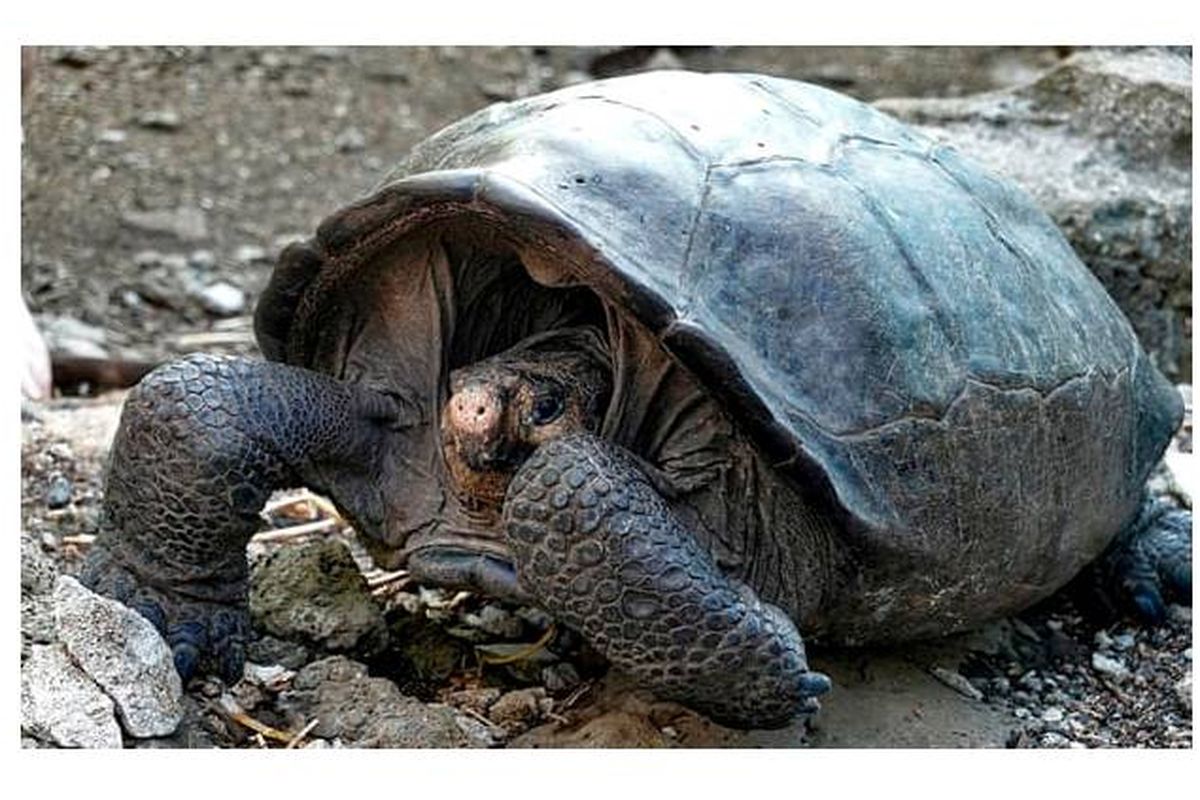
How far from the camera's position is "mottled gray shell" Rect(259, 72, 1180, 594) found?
3.02 meters

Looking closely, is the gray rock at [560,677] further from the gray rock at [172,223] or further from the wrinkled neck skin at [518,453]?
the gray rock at [172,223]

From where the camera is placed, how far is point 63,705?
2943 mm

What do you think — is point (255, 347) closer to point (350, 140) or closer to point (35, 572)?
point (350, 140)

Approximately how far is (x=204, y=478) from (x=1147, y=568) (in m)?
2.06

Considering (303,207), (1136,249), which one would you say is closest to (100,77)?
(303,207)

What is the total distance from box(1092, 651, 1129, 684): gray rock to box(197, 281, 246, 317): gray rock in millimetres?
3344

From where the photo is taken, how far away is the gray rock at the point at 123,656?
3.00 meters

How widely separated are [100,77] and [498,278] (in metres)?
4.85

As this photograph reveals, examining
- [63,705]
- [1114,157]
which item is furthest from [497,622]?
[1114,157]

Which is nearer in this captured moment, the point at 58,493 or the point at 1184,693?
the point at 1184,693

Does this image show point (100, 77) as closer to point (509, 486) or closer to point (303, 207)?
point (303, 207)

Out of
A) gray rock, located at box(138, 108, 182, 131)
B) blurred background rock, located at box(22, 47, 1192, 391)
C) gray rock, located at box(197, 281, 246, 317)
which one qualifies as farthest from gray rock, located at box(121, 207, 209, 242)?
gray rock, located at box(138, 108, 182, 131)

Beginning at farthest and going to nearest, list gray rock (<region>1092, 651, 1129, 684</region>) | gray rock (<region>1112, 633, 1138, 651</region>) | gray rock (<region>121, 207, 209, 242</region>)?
gray rock (<region>121, 207, 209, 242</region>)
gray rock (<region>1112, 633, 1138, 651</region>)
gray rock (<region>1092, 651, 1129, 684</region>)

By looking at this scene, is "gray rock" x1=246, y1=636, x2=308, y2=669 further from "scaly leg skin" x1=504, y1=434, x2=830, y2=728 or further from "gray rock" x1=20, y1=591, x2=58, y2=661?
"scaly leg skin" x1=504, y1=434, x2=830, y2=728
